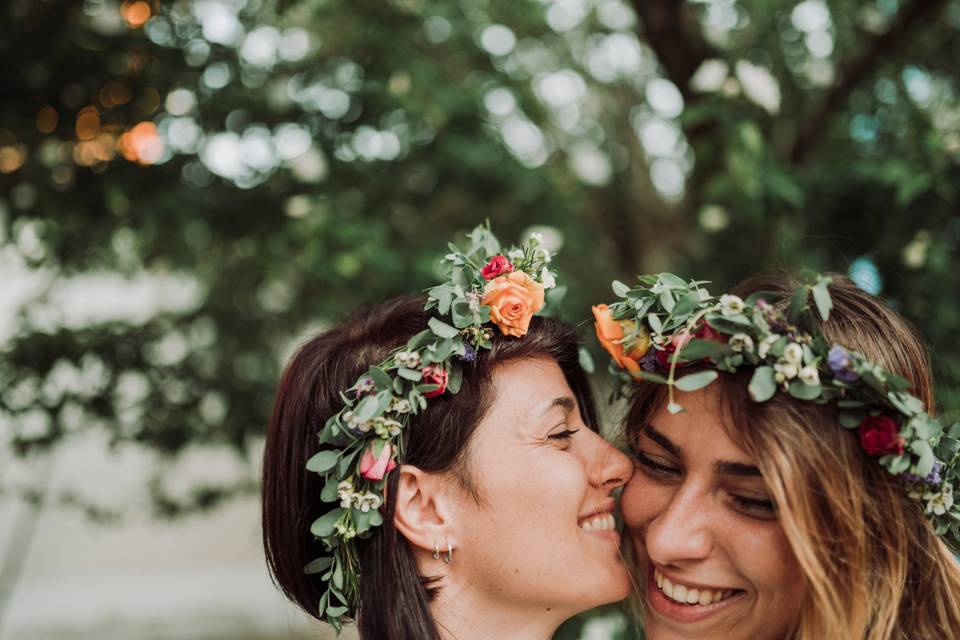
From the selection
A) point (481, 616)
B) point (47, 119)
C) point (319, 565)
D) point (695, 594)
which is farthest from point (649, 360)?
point (47, 119)

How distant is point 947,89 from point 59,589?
30.3 feet

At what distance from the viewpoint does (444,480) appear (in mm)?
2518

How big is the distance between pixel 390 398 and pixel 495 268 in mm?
506

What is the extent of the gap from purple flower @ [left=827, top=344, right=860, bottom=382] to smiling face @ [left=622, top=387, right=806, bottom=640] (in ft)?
1.01

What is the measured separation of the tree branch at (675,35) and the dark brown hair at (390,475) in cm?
163

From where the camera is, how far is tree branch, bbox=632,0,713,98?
3.67 m

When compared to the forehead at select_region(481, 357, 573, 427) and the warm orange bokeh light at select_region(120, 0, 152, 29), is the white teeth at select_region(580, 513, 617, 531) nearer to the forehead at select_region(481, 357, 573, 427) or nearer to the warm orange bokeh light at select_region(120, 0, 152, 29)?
the forehead at select_region(481, 357, 573, 427)

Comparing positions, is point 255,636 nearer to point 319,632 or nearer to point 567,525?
point 319,632

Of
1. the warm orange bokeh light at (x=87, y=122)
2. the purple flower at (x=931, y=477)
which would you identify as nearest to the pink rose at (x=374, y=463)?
the purple flower at (x=931, y=477)

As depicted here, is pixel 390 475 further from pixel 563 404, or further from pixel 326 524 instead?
pixel 563 404

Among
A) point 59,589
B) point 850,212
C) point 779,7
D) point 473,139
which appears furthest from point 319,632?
point 59,589

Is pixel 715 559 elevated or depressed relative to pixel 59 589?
depressed

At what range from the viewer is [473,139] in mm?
4129

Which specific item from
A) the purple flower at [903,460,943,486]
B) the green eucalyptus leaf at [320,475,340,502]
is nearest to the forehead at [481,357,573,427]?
the green eucalyptus leaf at [320,475,340,502]
